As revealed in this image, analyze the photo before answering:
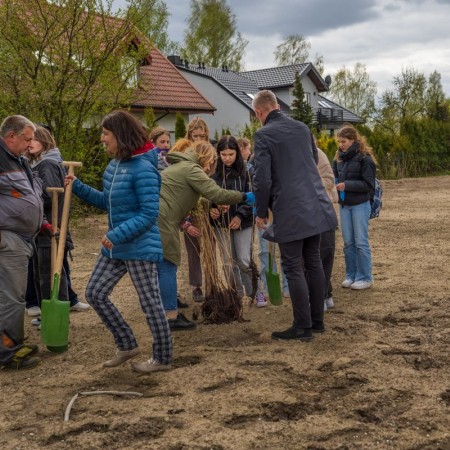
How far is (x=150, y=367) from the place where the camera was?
14.7 feet

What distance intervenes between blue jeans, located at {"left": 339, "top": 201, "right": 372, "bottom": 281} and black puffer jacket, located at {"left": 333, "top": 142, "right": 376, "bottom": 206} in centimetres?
9

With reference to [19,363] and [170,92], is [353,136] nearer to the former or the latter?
[19,363]

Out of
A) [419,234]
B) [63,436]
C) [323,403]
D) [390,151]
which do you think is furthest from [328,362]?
[390,151]

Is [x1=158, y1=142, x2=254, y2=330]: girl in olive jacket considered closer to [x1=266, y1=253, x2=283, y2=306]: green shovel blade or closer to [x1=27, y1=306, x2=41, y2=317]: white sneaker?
[x1=266, y1=253, x2=283, y2=306]: green shovel blade

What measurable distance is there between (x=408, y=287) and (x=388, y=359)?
2.57 m

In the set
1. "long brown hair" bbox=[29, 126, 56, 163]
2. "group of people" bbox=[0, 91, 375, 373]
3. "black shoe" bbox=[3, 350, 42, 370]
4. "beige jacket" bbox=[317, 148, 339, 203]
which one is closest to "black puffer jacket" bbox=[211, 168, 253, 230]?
"group of people" bbox=[0, 91, 375, 373]

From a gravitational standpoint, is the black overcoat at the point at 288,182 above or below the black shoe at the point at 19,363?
above

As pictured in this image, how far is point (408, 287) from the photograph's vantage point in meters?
7.01

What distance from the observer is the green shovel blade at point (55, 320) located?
471 cm

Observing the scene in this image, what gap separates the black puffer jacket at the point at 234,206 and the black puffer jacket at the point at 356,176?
1.20 meters

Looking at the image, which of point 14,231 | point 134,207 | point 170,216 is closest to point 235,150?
point 170,216

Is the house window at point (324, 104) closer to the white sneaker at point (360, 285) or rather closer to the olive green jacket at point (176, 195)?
the white sneaker at point (360, 285)

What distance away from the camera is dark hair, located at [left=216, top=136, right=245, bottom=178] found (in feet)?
19.7

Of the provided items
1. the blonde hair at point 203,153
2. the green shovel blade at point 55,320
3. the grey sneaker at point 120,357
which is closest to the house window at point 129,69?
the blonde hair at point 203,153
